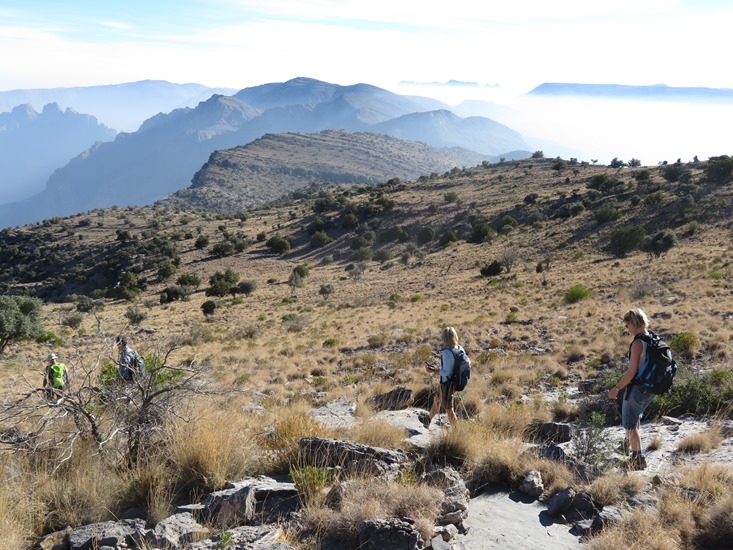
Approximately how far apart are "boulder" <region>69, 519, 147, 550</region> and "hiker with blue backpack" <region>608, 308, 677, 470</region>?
5.23 metres

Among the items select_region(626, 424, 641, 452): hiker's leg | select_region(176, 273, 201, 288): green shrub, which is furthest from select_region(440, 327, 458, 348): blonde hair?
select_region(176, 273, 201, 288): green shrub

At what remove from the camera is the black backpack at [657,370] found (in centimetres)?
562

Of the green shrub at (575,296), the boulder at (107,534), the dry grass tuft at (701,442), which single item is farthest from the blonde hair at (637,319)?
the green shrub at (575,296)

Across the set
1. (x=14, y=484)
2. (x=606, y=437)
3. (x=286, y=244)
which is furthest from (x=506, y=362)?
(x=286, y=244)

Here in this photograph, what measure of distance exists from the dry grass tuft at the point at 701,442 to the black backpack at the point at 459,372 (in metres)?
2.84

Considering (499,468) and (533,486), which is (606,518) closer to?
(533,486)

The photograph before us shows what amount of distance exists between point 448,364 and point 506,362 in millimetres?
5482

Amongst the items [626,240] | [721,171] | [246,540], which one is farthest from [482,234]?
[246,540]

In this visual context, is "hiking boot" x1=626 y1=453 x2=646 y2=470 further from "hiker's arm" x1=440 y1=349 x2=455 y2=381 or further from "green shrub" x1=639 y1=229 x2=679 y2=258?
"green shrub" x1=639 y1=229 x2=679 y2=258

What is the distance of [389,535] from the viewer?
12.0 ft

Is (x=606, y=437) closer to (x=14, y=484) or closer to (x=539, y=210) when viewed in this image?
(x=14, y=484)

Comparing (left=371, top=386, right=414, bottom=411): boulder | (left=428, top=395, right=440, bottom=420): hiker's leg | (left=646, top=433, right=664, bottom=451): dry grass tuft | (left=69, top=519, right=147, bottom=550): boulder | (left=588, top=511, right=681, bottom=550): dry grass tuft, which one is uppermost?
(left=588, top=511, right=681, bottom=550): dry grass tuft

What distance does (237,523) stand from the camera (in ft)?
13.1

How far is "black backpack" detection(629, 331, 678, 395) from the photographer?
5.62 meters
